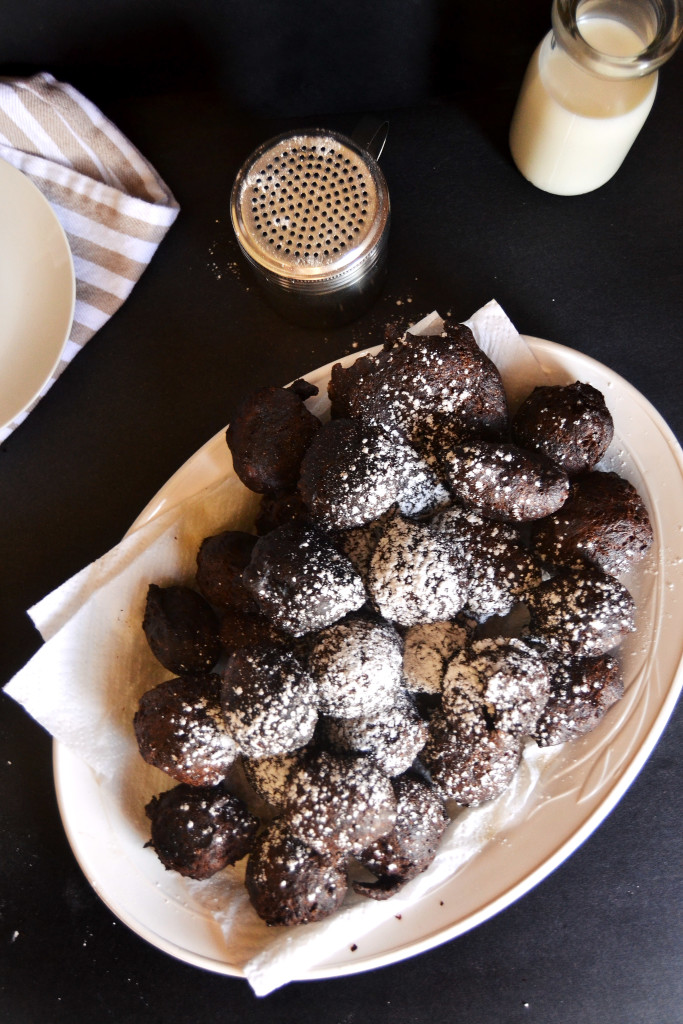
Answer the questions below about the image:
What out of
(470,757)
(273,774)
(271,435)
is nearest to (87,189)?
(271,435)

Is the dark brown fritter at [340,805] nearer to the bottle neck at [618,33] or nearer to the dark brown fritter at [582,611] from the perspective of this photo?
the dark brown fritter at [582,611]

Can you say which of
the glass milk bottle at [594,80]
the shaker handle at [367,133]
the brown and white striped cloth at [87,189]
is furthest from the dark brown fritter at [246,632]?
the glass milk bottle at [594,80]

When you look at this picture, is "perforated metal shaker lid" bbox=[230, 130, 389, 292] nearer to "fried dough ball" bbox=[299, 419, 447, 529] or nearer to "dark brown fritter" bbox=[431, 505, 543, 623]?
"fried dough ball" bbox=[299, 419, 447, 529]

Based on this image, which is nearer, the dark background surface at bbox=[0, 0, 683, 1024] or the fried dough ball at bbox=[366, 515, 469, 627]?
the fried dough ball at bbox=[366, 515, 469, 627]

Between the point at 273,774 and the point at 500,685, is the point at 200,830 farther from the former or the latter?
the point at 500,685

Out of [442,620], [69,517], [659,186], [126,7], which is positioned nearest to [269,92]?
[126,7]

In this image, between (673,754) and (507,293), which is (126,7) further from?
(673,754)

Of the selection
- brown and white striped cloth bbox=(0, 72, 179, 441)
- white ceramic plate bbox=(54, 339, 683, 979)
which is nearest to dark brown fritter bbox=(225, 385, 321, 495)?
white ceramic plate bbox=(54, 339, 683, 979)
